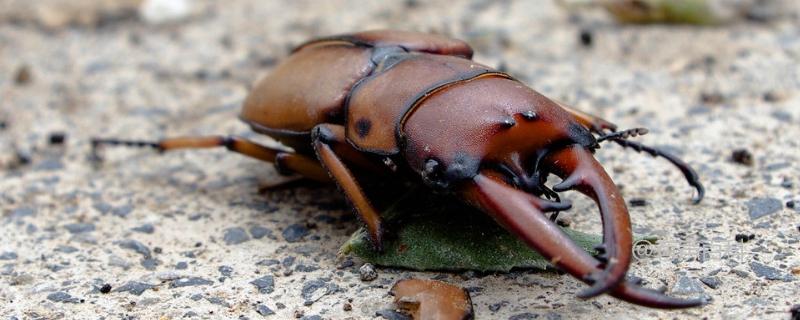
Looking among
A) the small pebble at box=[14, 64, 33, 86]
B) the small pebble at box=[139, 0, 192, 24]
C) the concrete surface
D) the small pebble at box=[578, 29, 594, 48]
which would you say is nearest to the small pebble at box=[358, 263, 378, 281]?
the concrete surface

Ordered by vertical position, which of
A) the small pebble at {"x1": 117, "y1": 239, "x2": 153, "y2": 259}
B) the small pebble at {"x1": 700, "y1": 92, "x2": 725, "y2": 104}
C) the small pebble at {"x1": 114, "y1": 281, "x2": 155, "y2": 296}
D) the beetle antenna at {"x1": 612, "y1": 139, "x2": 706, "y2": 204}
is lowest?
the small pebble at {"x1": 114, "y1": 281, "x2": 155, "y2": 296}

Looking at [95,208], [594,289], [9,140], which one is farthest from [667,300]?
[9,140]

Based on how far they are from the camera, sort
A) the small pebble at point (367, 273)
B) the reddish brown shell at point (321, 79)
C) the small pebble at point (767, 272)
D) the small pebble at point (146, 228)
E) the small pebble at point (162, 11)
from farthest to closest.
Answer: the small pebble at point (162, 11)
the small pebble at point (146, 228)
the reddish brown shell at point (321, 79)
the small pebble at point (367, 273)
the small pebble at point (767, 272)

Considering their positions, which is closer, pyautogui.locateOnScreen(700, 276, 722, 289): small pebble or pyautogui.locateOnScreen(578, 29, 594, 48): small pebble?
pyautogui.locateOnScreen(700, 276, 722, 289): small pebble

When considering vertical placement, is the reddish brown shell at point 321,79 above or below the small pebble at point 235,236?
above

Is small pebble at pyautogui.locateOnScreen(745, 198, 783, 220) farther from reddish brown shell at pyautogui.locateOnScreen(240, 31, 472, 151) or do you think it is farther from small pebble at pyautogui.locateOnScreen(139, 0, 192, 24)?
small pebble at pyautogui.locateOnScreen(139, 0, 192, 24)

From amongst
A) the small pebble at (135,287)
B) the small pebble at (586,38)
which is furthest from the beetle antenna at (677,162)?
the small pebble at (586,38)

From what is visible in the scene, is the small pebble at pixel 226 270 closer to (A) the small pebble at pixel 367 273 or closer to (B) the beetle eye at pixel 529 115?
(A) the small pebble at pixel 367 273

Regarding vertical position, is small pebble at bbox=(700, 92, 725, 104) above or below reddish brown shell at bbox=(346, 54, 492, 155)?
above
